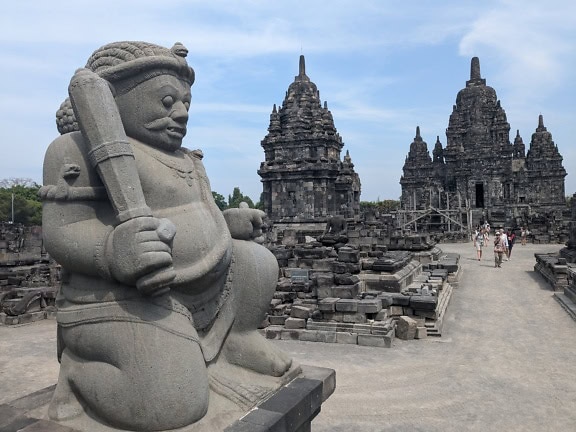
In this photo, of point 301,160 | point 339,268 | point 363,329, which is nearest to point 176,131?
point 363,329

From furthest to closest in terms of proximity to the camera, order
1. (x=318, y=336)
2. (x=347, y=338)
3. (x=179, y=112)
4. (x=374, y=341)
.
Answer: (x=318, y=336), (x=347, y=338), (x=374, y=341), (x=179, y=112)

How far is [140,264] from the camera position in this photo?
2.14 meters

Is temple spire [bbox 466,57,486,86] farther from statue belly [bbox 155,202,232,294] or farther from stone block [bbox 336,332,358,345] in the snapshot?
statue belly [bbox 155,202,232,294]

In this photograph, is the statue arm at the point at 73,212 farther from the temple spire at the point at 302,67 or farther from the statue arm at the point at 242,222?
the temple spire at the point at 302,67

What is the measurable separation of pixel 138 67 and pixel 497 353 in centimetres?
638

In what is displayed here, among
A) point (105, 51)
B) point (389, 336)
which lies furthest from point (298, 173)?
point (105, 51)

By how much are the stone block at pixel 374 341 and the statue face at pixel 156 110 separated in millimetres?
5468

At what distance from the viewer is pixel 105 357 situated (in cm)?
228

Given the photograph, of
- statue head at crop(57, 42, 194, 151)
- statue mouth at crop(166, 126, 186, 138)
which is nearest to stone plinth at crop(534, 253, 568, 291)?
statue mouth at crop(166, 126, 186, 138)

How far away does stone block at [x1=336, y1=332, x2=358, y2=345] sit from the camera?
736 cm

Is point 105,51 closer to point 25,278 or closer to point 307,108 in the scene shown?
point 25,278

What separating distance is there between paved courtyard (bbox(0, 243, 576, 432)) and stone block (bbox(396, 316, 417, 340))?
181 mm

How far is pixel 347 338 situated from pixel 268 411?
5105 millimetres

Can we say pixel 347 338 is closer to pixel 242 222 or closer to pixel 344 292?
pixel 344 292
